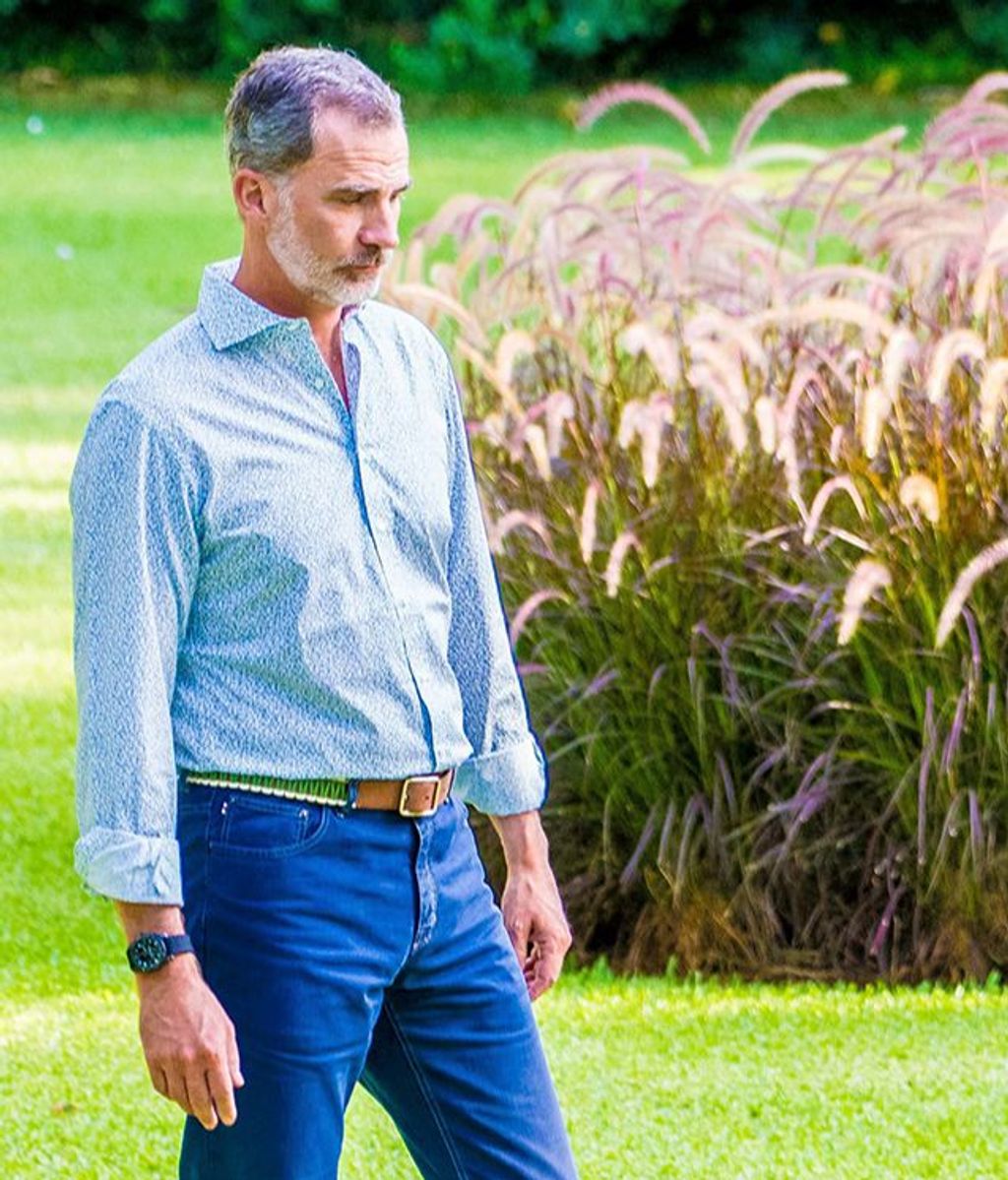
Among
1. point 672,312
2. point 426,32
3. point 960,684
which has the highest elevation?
point 672,312

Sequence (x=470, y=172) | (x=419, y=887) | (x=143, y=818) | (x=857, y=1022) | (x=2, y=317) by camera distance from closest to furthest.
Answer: (x=143, y=818)
(x=419, y=887)
(x=857, y=1022)
(x=2, y=317)
(x=470, y=172)

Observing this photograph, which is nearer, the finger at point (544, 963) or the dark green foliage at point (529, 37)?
the finger at point (544, 963)

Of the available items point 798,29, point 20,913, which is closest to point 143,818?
point 20,913

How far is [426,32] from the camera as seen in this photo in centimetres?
2653

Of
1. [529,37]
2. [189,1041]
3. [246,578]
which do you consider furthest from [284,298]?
[529,37]

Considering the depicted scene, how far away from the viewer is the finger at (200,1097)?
2617mm

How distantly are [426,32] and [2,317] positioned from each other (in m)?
13.1

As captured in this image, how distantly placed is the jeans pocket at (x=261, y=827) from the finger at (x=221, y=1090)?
Result: 242 millimetres

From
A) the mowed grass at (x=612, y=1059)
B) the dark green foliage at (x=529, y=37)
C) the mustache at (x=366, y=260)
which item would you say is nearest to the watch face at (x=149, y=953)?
the mustache at (x=366, y=260)

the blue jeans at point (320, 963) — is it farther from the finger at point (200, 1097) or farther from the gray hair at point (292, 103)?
the gray hair at point (292, 103)

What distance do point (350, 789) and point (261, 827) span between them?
0.36 feet

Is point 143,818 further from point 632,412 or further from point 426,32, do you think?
point 426,32

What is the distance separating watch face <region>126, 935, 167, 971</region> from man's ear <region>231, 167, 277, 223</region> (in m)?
0.78

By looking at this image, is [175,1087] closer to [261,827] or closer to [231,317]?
[261,827]
